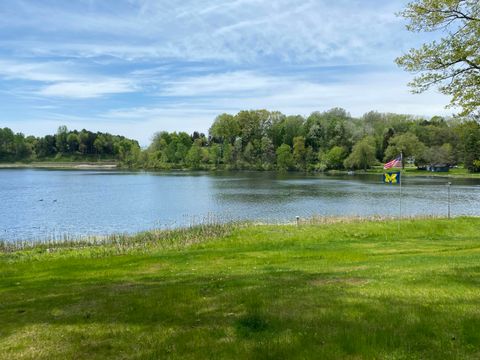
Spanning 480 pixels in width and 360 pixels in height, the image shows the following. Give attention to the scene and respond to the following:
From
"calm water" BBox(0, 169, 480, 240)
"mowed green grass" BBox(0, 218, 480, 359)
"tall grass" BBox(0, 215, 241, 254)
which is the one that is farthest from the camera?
"calm water" BBox(0, 169, 480, 240)

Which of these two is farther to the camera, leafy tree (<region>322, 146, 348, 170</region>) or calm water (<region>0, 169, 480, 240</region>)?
leafy tree (<region>322, 146, 348, 170</region>)

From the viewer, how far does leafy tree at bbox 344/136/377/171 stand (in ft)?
433

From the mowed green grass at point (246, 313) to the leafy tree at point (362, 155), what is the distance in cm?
12399

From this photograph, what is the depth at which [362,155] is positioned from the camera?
13288cm

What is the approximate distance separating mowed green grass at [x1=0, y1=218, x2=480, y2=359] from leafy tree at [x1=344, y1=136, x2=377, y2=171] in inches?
4882

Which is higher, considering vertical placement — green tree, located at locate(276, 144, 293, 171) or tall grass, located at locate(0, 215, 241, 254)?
green tree, located at locate(276, 144, 293, 171)

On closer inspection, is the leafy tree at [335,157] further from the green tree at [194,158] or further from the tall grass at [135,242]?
the tall grass at [135,242]

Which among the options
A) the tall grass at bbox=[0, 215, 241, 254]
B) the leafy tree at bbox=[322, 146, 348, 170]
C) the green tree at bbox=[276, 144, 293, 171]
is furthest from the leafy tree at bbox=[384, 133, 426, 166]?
the tall grass at bbox=[0, 215, 241, 254]

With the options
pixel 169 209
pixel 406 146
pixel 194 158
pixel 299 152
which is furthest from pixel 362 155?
pixel 169 209

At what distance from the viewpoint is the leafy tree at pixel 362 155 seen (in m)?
132

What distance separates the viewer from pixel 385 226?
27.1 meters

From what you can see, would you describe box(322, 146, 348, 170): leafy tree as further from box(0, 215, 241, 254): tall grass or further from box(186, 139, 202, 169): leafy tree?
box(0, 215, 241, 254): tall grass

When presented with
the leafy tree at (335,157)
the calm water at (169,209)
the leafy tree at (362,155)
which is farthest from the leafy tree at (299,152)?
the calm water at (169,209)

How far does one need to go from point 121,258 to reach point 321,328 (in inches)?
542
